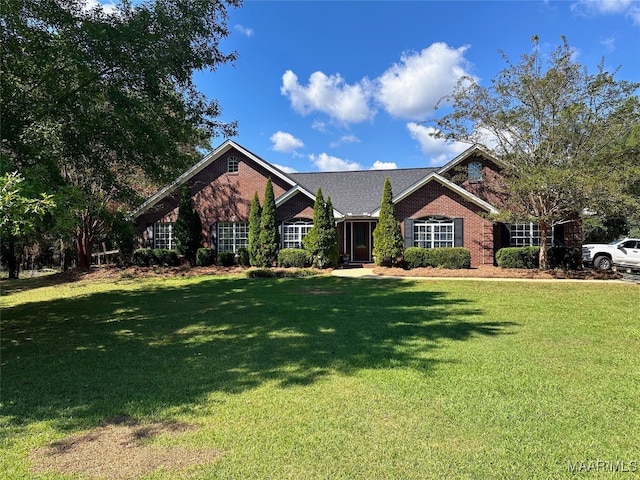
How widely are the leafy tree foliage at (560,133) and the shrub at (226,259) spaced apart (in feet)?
43.6

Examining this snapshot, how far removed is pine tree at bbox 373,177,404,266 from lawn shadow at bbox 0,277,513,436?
6.38m

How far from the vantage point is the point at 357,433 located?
373cm

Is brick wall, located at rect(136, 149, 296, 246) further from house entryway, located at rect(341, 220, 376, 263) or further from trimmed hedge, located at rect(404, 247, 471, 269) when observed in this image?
trimmed hedge, located at rect(404, 247, 471, 269)

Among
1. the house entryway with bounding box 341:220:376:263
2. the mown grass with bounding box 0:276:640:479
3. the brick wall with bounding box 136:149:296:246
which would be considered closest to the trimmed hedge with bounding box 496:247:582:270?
the house entryway with bounding box 341:220:376:263

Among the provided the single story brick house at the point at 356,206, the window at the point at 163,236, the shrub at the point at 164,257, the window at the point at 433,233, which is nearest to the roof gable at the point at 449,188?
the single story brick house at the point at 356,206

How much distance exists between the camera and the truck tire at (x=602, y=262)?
2000 centimetres

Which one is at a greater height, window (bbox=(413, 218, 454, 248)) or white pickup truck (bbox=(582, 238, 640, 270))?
window (bbox=(413, 218, 454, 248))

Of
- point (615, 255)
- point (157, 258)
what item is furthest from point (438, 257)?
point (157, 258)

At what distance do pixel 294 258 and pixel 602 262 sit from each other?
15.2 metres

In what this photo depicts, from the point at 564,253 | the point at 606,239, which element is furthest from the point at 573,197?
the point at 606,239

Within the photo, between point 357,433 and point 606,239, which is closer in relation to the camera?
point 357,433

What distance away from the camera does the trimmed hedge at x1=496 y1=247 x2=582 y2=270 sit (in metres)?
18.9

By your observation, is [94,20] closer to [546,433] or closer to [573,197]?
[546,433]

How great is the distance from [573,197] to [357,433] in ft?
52.9
